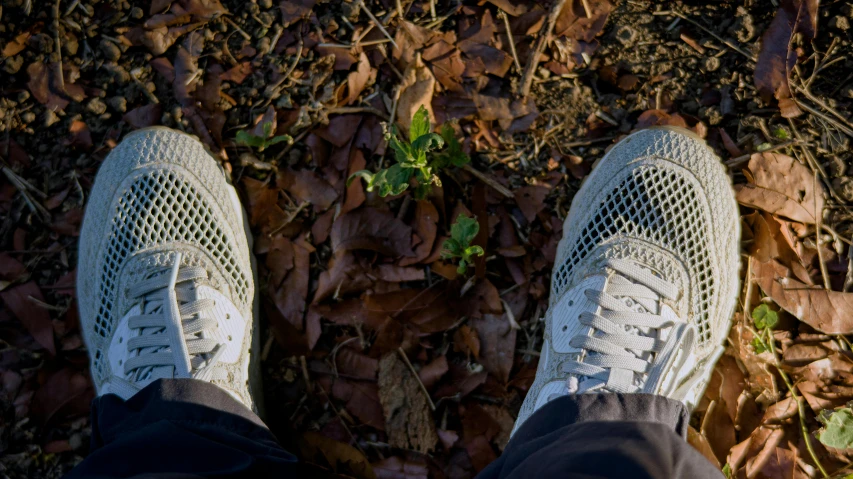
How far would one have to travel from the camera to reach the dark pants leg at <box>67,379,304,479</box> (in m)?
1.47

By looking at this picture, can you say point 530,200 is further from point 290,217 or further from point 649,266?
point 290,217

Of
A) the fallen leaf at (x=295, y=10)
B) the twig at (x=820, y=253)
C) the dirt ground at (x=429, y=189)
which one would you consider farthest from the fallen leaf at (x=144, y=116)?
the twig at (x=820, y=253)

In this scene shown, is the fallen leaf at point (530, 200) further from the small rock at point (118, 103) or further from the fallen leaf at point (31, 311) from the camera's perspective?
the fallen leaf at point (31, 311)

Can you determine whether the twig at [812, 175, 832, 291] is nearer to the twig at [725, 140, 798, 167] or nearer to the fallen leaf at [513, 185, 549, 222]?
the twig at [725, 140, 798, 167]

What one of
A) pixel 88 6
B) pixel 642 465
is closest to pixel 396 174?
pixel 642 465

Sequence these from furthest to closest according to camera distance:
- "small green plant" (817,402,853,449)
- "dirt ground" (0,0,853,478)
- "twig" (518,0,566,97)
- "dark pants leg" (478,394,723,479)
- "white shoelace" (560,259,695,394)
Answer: "twig" (518,0,566,97), "dirt ground" (0,0,853,478), "small green plant" (817,402,853,449), "white shoelace" (560,259,695,394), "dark pants leg" (478,394,723,479)

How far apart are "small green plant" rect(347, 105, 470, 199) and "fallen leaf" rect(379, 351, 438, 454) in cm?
61

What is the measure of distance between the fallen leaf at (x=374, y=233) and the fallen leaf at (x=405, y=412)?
1.32ft

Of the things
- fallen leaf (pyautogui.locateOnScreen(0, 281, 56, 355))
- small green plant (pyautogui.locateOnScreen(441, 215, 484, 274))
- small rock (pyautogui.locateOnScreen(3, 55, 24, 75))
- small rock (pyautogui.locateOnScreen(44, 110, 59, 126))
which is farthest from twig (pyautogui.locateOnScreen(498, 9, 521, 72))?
fallen leaf (pyautogui.locateOnScreen(0, 281, 56, 355))

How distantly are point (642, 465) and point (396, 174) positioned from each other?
1083mm

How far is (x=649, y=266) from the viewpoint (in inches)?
77.3

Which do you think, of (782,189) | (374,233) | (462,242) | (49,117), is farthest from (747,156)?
(49,117)

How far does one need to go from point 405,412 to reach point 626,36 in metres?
1.51

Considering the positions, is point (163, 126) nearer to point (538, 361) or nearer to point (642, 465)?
point (538, 361)
